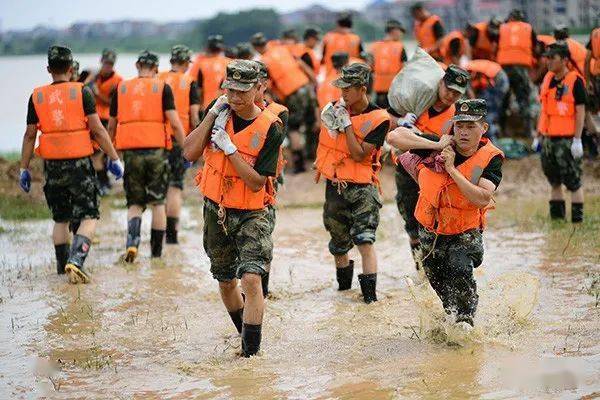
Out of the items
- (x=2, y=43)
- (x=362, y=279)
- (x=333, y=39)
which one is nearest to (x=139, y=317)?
(x=362, y=279)

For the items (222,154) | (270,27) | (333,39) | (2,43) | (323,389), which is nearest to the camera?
(323,389)

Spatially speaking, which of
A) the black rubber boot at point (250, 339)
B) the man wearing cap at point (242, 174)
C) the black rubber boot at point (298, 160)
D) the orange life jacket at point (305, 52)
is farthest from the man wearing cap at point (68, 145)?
the orange life jacket at point (305, 52)

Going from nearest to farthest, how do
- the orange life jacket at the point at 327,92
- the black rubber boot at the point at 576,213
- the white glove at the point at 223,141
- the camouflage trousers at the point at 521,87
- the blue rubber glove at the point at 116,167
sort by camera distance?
the white glove at the point at 223,141, the blue rubber glove at the point at 116,167, the black rubber boot at the point at 576,213, the orange life jacket at the point at 327,92, the camouflage trousers at the point at 521,87

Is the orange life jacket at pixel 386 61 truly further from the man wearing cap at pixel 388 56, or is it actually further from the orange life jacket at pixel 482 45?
the orange life jacket at pixel 482 45

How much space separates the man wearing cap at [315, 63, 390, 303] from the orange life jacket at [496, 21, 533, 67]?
7.49 m

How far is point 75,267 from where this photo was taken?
8906 millimetres

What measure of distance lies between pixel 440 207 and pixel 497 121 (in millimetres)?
9063

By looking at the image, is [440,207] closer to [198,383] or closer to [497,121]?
[198,383]

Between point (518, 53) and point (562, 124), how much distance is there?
15.4 ft

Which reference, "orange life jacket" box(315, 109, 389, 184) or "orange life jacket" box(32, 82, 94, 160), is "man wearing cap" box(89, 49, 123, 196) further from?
"orange life jacket" box(315, 109, 389, 184)

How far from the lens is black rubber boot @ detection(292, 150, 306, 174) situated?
1509 cm

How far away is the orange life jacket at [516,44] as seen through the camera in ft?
48.5

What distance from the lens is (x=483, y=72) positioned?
47.1 ft

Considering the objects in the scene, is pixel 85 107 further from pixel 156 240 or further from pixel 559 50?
pixel 559 50
